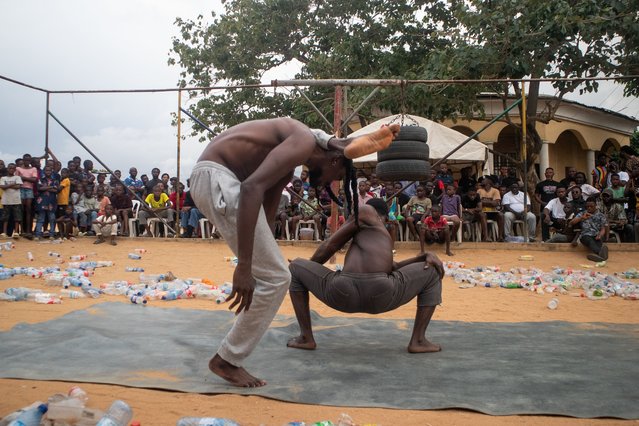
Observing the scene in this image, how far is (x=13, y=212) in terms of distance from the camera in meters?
12.0

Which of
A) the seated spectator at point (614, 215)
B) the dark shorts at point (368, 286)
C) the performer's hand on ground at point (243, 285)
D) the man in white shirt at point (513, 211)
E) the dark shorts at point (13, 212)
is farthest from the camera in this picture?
the man in white shirt at point (513, 211)

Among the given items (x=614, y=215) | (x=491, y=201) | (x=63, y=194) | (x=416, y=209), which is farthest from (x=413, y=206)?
(x=63, y=194)

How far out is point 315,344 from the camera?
4613mm

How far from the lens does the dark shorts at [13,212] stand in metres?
11.9

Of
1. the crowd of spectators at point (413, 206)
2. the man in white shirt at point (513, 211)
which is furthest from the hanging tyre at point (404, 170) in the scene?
the man in white shirt at point (513, 211)

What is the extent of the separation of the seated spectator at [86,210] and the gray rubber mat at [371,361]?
7.87 metres

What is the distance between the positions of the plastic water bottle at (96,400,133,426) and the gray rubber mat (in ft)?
1.57

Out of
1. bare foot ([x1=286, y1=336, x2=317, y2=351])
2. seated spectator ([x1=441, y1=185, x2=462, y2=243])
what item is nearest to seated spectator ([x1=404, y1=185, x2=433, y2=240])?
seated spectator ([x1=441, y1=185, x2=462, y2=243])

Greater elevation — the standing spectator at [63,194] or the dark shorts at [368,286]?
the standing spectator at [63,194]

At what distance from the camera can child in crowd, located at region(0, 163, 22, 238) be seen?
11.7 m

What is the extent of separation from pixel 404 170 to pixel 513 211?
529 cm

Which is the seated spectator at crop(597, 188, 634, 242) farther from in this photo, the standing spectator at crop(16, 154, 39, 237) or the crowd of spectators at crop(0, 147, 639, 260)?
the standing spectator at crop(16, 154, 39, 237)

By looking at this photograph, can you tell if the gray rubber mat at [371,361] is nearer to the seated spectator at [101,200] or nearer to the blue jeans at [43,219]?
the blue jeans at [43,219]

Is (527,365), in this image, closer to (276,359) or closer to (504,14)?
(276,359)
